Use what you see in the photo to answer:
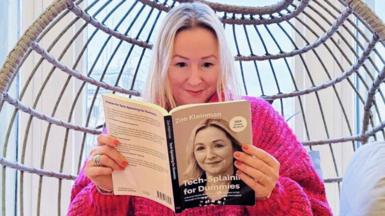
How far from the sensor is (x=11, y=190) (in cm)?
203

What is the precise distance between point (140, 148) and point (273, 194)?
0.89 feet

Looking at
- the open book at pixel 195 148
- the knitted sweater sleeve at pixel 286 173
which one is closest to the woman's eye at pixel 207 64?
the knitted sweater sleeve at pixel 286 173

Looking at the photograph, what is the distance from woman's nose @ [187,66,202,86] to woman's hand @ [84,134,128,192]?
250 mm

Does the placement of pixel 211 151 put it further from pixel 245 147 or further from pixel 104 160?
pixel 104 160

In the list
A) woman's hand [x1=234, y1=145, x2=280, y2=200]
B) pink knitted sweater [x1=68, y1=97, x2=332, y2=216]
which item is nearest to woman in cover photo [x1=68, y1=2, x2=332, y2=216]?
pink knitted sweater [x1=68, y1=97, x2=332, y2=216]

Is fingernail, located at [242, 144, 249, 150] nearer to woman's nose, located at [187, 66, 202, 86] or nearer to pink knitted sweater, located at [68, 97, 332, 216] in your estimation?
pink knitted sweater, located at [68, 97, 332, 216]

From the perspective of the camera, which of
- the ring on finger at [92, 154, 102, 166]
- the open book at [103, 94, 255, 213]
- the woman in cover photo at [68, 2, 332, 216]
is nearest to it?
the open book at [103, 94, 255, 213]

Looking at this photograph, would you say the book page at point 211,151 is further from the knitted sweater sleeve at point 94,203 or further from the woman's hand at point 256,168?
the knitted sweater sleeve at point 94,203

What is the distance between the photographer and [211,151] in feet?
3.38

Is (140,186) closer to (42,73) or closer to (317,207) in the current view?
(317,207)

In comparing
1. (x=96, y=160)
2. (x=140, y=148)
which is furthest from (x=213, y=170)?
(x=96, y=160)

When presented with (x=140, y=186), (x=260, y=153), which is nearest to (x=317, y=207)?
(x=260, y=153)

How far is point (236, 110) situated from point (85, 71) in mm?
1222

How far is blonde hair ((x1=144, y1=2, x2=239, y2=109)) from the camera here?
1.28m
